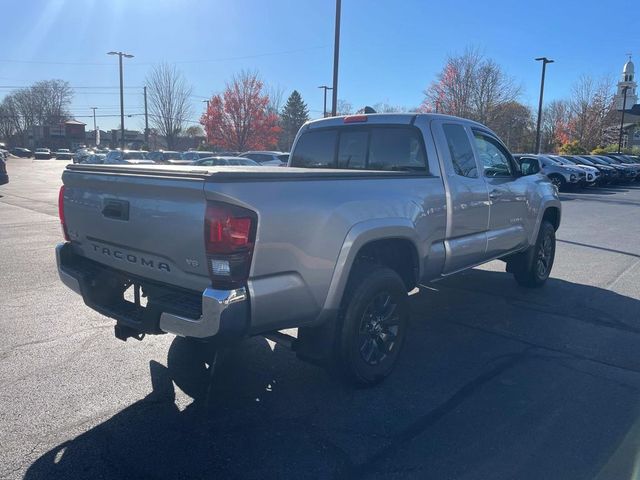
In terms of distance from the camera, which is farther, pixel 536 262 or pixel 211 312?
pixel 536 262

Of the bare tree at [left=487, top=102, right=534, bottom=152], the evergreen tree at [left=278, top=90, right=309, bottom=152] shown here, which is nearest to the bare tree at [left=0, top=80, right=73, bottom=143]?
the evergreen tree at [left=278, top=90, right=309, bottom=152]

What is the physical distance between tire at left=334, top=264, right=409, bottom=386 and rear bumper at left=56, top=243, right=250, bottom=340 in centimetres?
93

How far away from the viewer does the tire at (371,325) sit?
377 cm

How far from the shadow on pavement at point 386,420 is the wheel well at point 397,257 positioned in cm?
75

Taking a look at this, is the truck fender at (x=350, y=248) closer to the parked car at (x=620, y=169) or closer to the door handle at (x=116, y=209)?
the door handle at (x=116, y=209)

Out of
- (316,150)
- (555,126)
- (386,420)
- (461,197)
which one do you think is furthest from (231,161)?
(555,126)

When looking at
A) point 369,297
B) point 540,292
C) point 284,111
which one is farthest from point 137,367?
point 284,111

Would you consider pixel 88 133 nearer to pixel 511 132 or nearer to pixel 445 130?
pixel 511 132

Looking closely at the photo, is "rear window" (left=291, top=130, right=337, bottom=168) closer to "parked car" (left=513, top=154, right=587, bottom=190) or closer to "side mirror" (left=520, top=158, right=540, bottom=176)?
"side mirror" (left=520, top=158, right=540, bottom=176)

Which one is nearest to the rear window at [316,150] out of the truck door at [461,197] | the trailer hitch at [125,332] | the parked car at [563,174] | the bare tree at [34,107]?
the truck door at [461,197]

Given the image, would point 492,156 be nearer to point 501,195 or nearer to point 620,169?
point 501,195

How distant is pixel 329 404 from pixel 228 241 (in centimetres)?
153

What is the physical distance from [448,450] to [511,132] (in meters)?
57.8

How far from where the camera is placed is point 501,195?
5688mm
